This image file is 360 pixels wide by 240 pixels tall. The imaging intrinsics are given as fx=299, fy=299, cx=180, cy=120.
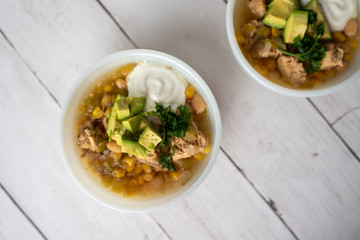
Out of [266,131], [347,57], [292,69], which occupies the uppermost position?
[292,69]

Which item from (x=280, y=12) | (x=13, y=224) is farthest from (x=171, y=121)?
(x=13, y=224)

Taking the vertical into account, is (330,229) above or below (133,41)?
below

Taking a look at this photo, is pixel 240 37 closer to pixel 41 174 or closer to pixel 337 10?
pixel 337 10

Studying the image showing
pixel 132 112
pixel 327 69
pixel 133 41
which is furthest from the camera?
→ pixel 133 41

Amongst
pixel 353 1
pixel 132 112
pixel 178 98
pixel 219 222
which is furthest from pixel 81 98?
pixel 353 1

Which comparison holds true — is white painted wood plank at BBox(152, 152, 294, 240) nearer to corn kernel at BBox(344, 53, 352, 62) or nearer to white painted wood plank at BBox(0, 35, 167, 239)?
white painted wood plank at BBox(0, 35, 167, 239)

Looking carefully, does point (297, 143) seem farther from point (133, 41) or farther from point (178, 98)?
point (133, 41)

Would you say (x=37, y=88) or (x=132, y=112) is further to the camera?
(x=37, y=88)
